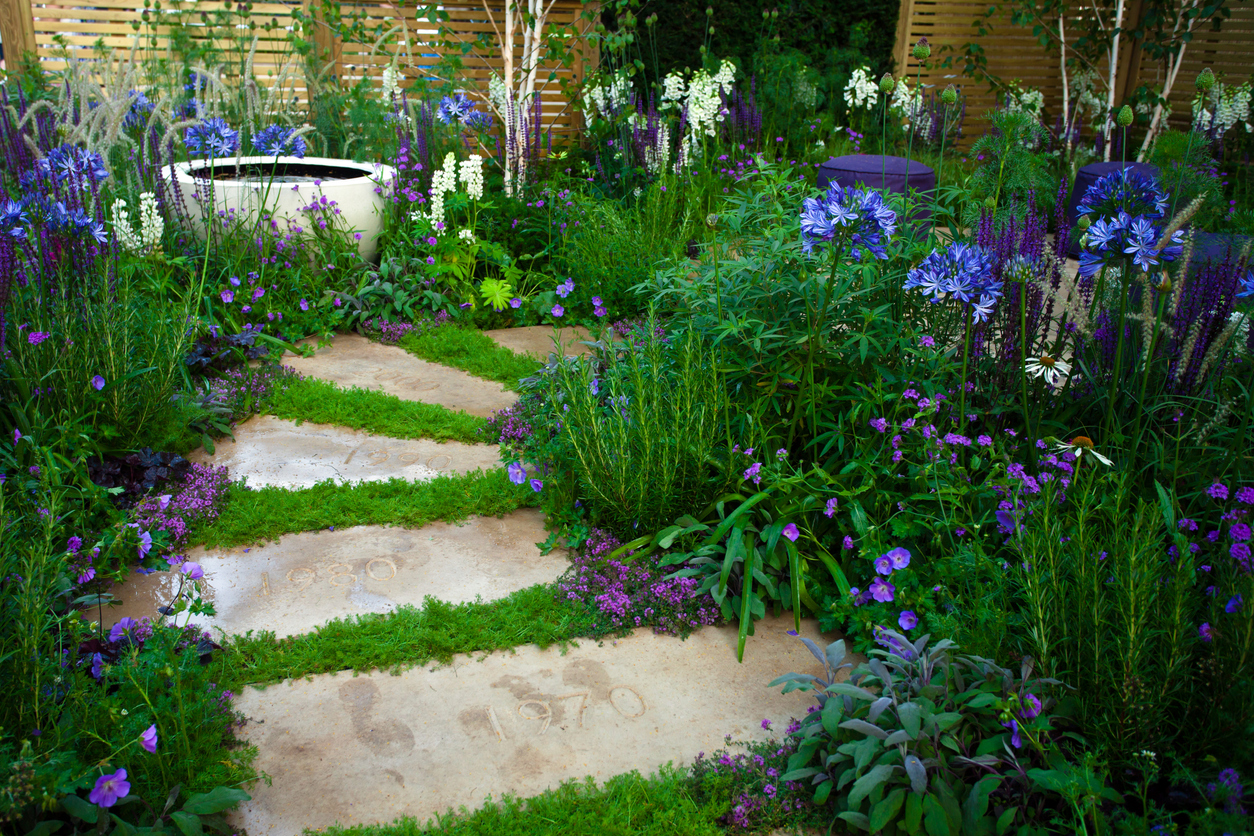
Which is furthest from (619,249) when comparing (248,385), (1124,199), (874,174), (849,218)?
(1124,199)

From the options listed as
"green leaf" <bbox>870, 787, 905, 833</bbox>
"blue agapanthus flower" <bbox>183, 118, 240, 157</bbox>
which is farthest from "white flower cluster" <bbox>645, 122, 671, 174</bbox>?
"green leaf" <bbox>870, 787, 905, 833</bbox>

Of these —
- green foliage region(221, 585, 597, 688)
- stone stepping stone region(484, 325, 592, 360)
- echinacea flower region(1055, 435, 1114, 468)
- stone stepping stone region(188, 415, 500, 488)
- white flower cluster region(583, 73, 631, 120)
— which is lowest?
green foliage region(221, 585, 597, 688)

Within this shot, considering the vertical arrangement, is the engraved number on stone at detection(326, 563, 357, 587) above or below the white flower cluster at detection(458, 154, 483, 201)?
below

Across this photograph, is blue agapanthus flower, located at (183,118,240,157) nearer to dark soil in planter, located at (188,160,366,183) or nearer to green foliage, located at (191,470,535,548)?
dark soil in planter, located at (188,160,366,183)

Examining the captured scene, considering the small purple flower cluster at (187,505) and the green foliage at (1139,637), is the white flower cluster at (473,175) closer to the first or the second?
the small purple flower cluster at (187,505)

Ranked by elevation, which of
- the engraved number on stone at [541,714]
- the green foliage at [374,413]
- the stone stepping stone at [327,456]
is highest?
the green foliage at [374,413]

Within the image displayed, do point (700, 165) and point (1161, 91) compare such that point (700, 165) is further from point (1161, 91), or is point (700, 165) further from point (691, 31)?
point (1161, 91)

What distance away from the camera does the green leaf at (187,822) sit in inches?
60.5

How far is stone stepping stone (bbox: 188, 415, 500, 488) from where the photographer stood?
2.97 metres

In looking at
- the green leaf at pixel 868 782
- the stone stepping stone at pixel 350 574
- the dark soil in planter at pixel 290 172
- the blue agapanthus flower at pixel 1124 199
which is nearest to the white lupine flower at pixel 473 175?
the dark soil in planter at pixel 290 172

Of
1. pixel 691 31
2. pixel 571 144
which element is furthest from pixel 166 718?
pixel 691 31

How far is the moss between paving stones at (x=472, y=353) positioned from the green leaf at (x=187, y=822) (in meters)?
2.29

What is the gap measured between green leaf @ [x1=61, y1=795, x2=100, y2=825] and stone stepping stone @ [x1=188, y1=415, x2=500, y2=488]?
1462mm

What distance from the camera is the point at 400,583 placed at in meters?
2.41
